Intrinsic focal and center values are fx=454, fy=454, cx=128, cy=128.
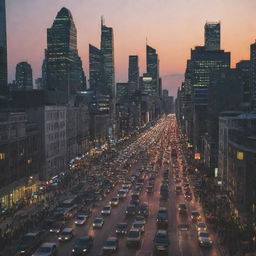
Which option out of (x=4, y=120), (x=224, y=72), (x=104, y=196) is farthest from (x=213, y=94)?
(x=4, y=120)

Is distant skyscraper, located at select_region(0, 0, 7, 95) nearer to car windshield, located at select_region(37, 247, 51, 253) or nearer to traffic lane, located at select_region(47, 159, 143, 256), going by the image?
traffic lane, located at select_region(47, 159, 143, 256)

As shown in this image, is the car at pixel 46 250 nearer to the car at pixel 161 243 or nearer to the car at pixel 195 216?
the car at pixel 161 243

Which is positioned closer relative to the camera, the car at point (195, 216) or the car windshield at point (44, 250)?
the car windshield at point (44, 250)

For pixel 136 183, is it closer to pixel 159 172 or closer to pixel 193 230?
pixel 159 172

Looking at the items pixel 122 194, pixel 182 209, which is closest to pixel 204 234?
pixel 182 209

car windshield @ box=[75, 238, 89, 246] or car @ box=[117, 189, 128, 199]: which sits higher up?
car windshield @ box=[75, 238, 89, 246]

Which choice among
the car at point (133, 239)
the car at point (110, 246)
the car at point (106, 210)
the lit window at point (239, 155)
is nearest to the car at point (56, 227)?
the car at point (110, 246)

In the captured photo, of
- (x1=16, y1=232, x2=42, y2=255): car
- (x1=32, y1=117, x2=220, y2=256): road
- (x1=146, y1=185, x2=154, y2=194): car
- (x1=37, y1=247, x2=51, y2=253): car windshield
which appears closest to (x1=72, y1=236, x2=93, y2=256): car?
(x1=32, y1=117, x2=220, y2=256): road
